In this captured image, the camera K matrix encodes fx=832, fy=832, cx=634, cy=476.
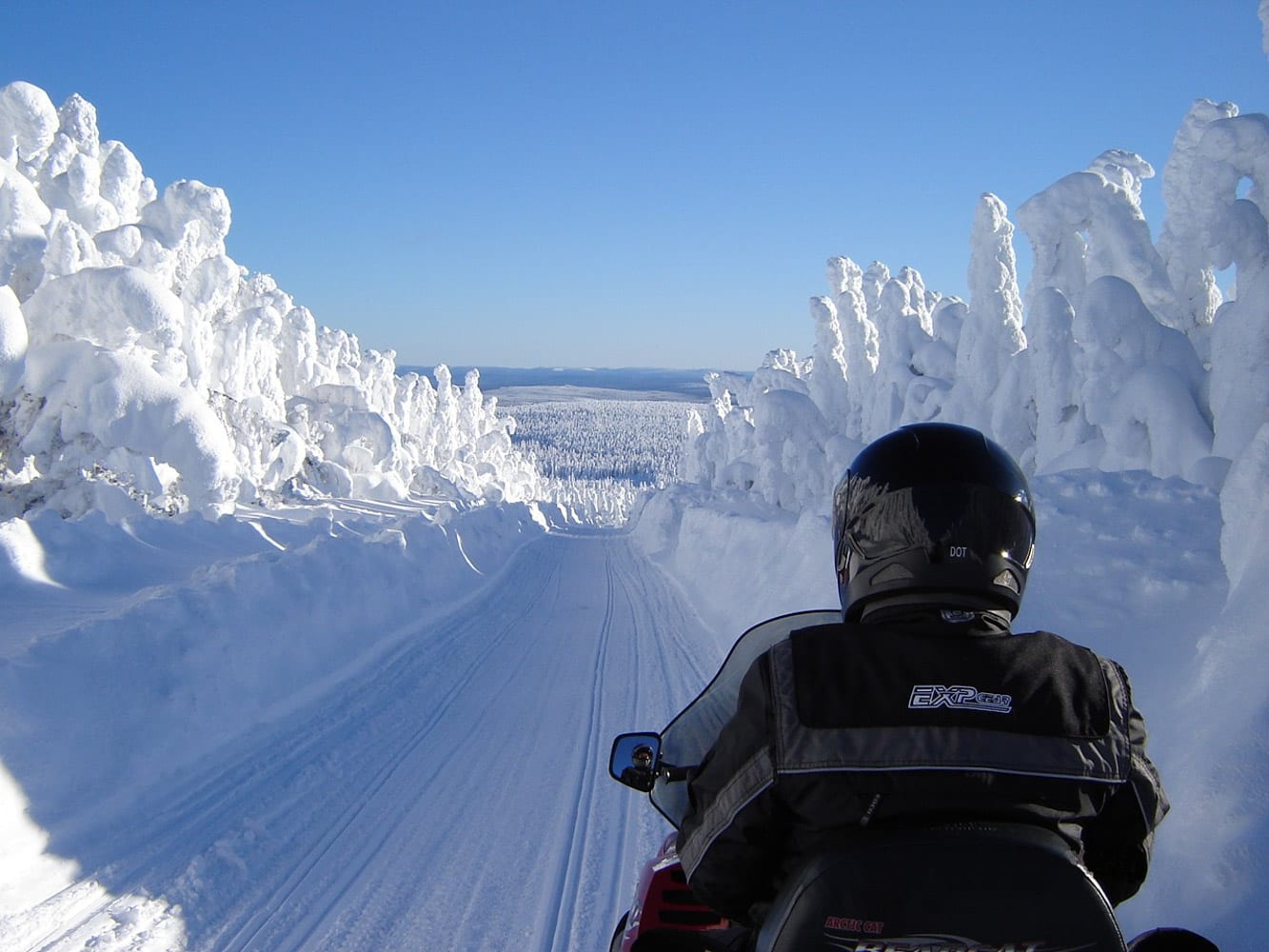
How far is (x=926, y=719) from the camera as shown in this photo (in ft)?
4.96

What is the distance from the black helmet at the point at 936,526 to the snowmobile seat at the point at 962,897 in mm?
485

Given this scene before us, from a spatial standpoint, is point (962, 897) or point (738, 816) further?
point (738, 816)

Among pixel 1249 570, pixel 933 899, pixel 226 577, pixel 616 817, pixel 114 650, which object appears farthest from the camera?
pixel 226 577

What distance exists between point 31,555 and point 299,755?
703 centimetres

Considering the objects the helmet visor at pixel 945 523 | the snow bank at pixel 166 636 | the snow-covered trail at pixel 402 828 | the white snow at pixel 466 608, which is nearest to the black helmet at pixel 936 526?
the helmet visor at pixel 945 523

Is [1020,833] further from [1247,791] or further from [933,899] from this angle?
[1247,791]

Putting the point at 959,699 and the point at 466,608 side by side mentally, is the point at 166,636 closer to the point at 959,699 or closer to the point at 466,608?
the point at 466,608

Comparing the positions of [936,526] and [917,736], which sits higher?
[936,526]

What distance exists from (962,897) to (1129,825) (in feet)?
2.05

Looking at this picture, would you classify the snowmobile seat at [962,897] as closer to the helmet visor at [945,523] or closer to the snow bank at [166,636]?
the helmet visor at [945,523]

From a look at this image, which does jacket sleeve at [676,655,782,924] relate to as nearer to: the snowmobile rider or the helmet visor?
the snowmobile rider

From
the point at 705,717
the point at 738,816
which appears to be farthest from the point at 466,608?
the point at 738,816

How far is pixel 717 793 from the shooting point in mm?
1703

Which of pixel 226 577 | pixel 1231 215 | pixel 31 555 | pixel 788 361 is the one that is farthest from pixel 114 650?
pixel 788 361
